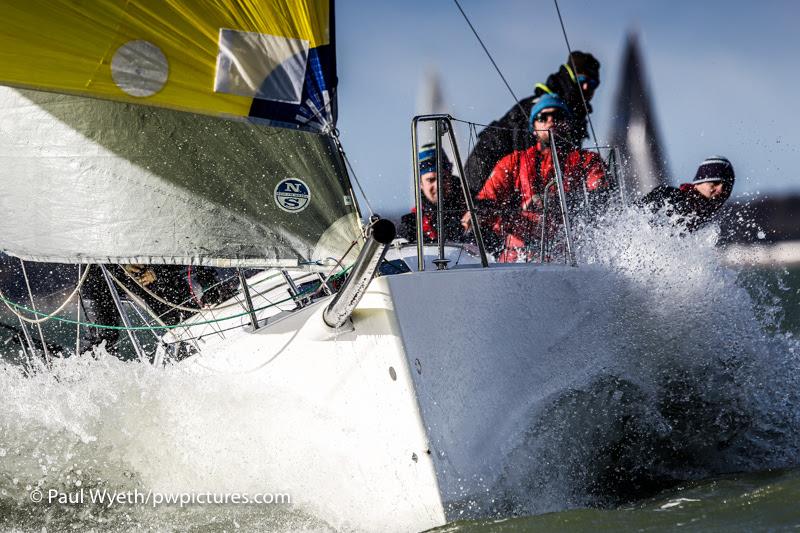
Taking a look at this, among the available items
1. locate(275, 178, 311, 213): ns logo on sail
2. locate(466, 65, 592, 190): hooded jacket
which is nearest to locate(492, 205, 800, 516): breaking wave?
locate(466, 65, 592, 190): hooded jacket

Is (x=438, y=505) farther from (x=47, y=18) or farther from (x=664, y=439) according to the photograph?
(x=47, y=18)

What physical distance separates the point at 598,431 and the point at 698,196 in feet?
6.97

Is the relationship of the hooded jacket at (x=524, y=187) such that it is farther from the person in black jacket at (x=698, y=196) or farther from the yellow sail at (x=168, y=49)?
the yellow sail at (x=168, y=49)

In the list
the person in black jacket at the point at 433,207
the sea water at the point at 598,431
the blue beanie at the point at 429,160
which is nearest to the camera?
the sea water at the point at 598,431

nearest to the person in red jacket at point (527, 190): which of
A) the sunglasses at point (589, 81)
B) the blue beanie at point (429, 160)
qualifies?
the blue beanie at point (429, 160)

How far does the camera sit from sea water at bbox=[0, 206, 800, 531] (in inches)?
118

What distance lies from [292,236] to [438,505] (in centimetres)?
120

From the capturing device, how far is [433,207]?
5070mm

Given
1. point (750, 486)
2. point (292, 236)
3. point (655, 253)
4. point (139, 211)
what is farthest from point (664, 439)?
point (139, 211)

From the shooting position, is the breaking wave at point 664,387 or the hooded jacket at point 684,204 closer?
the breaking wave at point 664,387

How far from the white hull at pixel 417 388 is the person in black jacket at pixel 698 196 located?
132cm

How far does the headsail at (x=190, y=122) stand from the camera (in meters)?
3.17

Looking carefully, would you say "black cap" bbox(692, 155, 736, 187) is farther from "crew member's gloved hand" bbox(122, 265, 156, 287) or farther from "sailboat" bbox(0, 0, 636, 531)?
"crew member's gloved hand" bbox(122, 265, 156, 287)

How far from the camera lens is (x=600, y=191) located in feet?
13.3
